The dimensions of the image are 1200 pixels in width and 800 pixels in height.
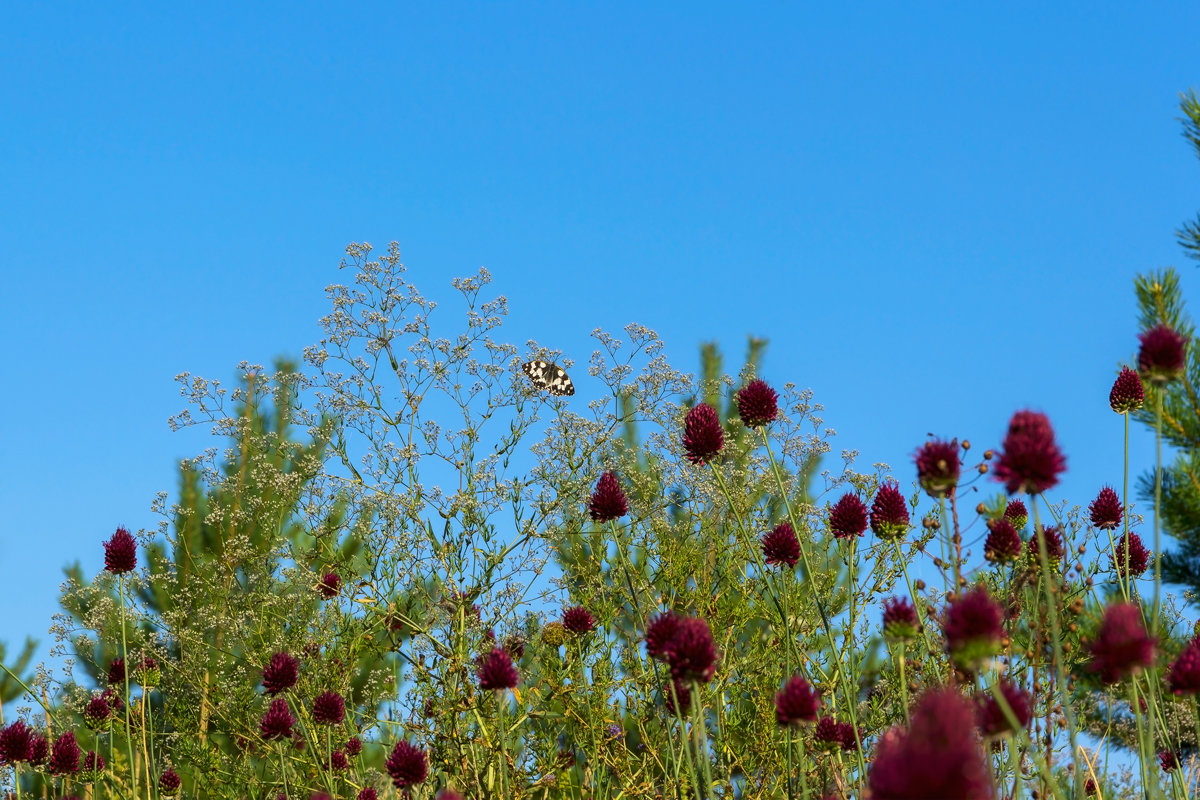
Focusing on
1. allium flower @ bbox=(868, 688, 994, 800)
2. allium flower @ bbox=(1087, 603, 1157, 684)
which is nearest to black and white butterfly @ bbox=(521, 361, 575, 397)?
allium flower @ bbox=(1087, 603, 1157, 684)

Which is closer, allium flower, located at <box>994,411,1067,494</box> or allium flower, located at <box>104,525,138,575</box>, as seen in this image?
allium flower, located at <box>994,411,1067,494</box>

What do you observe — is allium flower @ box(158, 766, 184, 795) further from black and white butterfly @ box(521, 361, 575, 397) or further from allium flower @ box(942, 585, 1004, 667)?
allium flower @ box(942, 585, 1004, 667)

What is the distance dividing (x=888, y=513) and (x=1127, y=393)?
3.81ft

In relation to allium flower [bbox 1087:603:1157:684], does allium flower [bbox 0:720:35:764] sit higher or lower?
higher

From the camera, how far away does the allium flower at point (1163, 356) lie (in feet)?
9.55

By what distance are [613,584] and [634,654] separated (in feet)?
1.32

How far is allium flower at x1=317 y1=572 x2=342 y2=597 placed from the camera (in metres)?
5.53

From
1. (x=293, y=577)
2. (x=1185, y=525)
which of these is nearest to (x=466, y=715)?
(x=293, y=577)

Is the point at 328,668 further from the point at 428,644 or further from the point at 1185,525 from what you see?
the point at 1185,525

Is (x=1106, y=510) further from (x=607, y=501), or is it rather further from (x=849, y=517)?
(x=607, y=501)

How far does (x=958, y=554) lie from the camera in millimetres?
3230

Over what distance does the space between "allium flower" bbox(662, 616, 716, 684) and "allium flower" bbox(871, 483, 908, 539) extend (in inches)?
55.7

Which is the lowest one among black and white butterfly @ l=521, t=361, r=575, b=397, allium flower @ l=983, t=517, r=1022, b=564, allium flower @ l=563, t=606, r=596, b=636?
allium flower @ l=983, t=517, r=1022, b=564

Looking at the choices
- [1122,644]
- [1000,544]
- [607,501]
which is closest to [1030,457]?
[1122,644]
